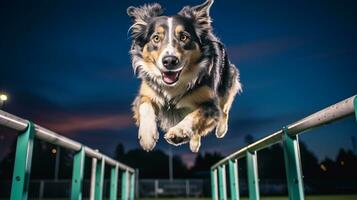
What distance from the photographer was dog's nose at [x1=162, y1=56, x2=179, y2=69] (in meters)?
1.77

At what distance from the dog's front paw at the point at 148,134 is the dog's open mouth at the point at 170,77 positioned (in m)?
0.29

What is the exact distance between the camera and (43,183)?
11.7m

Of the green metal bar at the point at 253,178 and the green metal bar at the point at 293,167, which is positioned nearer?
the green metal bar at the point at 293,167

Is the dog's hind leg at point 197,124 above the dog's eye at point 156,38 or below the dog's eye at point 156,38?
below

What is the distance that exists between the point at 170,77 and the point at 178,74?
0.18ft

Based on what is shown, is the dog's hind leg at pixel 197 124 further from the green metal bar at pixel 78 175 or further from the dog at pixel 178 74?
the green metal bar at pixel 78 175

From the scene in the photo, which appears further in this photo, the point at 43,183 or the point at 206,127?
the point at 43,183

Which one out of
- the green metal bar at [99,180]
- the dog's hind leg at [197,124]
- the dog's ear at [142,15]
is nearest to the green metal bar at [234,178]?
the dog's hind leg at [197,124]

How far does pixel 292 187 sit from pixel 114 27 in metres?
1.66

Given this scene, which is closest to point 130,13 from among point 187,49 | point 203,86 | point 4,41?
point 187,49

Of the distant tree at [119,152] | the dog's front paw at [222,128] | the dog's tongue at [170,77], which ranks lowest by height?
the dog's front paw at [222,128]

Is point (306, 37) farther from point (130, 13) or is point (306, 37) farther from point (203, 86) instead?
point (130, 13)

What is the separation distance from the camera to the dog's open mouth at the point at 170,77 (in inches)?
71.2

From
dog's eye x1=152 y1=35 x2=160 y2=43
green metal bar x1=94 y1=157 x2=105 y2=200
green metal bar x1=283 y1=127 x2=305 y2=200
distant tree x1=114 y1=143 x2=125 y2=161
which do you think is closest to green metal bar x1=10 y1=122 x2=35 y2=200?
dog's eye x1=152 y1=35 x2=160 y2=43
